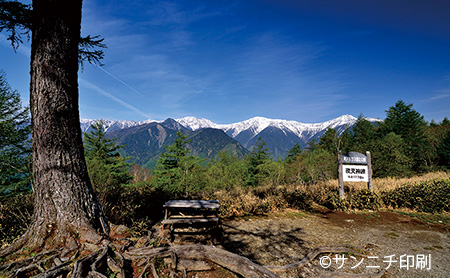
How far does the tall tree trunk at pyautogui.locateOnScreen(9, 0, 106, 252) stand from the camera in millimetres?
2787

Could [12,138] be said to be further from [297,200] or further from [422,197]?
[422,197]

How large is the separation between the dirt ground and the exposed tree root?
251mm

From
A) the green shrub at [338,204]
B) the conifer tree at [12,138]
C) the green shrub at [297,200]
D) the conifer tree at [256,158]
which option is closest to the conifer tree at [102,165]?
the conifer tree at [12,138]

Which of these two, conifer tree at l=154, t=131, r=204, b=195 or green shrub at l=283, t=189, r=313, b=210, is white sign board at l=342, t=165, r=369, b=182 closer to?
green shrub at l=283, t=189, r=313, b=210

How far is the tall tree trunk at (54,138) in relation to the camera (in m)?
2.79

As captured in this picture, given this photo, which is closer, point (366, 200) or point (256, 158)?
point (366, 200)

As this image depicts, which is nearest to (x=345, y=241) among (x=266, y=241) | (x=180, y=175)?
(x=266, y=241)

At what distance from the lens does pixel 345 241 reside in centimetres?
546

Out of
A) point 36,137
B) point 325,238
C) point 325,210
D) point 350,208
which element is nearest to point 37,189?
point 36,137

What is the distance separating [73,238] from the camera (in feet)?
8.95

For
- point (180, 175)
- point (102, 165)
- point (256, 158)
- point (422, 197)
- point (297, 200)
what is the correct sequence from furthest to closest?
point (256, 158), point (180, 175), point (297, 200), point (422, 197), point (102, 165)

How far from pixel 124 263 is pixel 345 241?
19.3 ft

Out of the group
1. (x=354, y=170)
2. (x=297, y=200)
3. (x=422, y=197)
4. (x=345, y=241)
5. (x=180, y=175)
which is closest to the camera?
(x=345, y=241)

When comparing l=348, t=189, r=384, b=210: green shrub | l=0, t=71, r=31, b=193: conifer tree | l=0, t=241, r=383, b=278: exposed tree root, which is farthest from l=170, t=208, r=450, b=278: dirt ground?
l=0, t=71, r=31, b=193: conifer tree
